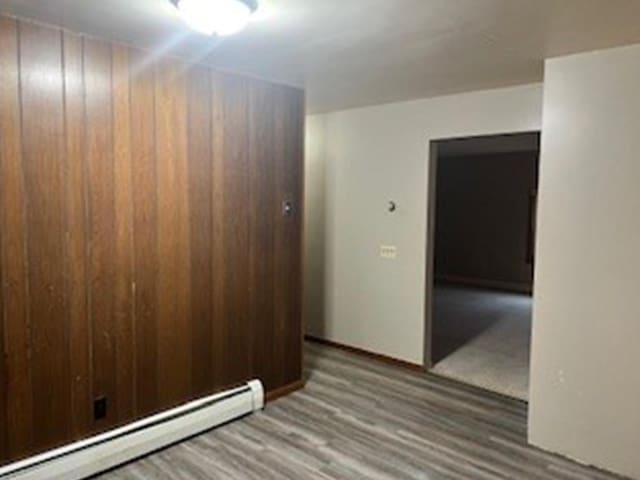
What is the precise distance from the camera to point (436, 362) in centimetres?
432

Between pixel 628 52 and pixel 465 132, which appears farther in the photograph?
pixel 465 132

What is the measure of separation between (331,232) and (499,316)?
2.82 meters

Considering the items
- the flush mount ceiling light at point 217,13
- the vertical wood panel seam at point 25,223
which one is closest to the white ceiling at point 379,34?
the flush mount ceiling light at point 217,13

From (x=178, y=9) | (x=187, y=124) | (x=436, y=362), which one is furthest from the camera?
(x=436, y=362)

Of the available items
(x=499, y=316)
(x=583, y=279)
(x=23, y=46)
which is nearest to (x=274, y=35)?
(x=23, y=46)

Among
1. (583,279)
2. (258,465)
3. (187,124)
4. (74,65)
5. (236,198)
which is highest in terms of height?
(74,65)

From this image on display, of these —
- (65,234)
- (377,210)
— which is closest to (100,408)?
(65,234)

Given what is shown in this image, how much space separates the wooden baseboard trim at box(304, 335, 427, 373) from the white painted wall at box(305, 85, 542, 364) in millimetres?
49

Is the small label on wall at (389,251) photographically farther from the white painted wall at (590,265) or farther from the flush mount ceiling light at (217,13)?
the flush mount ceiling light at (217,13)

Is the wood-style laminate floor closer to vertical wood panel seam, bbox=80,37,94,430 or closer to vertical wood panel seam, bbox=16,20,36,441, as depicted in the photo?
→ vertical wood panel seam, bbox=80,37,94,430

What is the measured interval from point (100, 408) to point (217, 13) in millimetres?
2111

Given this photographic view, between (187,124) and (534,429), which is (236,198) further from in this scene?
(534,429)

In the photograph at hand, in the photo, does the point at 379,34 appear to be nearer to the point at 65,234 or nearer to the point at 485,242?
the point at 65,234

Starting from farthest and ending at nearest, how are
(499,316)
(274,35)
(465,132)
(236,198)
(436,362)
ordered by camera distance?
1. (499,316)
2. (436,362)
3. (465,132)
4. (236,198)
5. (274,35)
